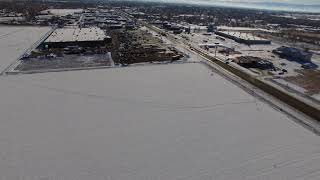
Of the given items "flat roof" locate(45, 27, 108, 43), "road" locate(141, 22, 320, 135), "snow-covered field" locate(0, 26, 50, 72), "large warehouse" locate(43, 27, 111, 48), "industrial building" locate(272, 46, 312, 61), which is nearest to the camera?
"road" locate(141, 22, 320, 135)

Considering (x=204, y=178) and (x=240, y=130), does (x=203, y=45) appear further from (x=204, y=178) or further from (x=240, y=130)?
(x=204, y=178)

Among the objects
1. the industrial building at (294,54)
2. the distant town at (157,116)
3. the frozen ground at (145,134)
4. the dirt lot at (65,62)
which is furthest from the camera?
the industrial building at (294,54)

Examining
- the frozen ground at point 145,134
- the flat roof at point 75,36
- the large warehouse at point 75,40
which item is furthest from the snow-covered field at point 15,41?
the frozen ground at point 145,134

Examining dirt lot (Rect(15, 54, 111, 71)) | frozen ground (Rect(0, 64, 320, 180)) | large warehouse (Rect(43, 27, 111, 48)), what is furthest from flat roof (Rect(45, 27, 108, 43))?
frozen ground (Rect(0, 64, 320, 180))

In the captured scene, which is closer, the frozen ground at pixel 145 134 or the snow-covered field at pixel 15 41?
the frozen ground at pixel 145 134

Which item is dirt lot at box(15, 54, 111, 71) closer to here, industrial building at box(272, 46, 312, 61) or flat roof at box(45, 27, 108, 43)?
flat roof at box(45, 27, 108, 43)

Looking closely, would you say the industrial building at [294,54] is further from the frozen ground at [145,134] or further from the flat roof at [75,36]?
the flat roof at [75,36]
